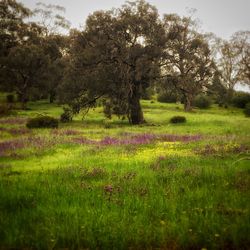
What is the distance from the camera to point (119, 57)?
123 feet

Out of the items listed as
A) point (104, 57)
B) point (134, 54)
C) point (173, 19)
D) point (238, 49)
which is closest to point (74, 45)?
point (104, 57)

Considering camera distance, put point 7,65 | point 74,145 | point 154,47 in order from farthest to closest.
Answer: point 7,65 < point 154,47 < point 74,145

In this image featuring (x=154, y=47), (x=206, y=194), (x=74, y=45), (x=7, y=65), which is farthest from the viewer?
(x=7, y=65)

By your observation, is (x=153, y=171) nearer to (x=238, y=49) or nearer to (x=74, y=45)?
(x=74, y=45)

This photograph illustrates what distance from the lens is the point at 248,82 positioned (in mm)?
85438

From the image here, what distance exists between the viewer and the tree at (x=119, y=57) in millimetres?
37250

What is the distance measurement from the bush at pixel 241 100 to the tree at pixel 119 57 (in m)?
43.0

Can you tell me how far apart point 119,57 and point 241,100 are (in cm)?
4641

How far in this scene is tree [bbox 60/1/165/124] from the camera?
37.2 meters

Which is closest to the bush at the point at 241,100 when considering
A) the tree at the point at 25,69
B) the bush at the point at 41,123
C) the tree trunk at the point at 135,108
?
the tree at the point at 25,69

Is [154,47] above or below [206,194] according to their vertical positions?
above

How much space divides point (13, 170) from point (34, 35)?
200 feet

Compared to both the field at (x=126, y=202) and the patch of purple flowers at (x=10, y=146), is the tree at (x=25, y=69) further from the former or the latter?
the field at (x=126, y=202)

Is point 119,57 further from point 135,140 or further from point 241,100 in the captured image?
point 241,100
